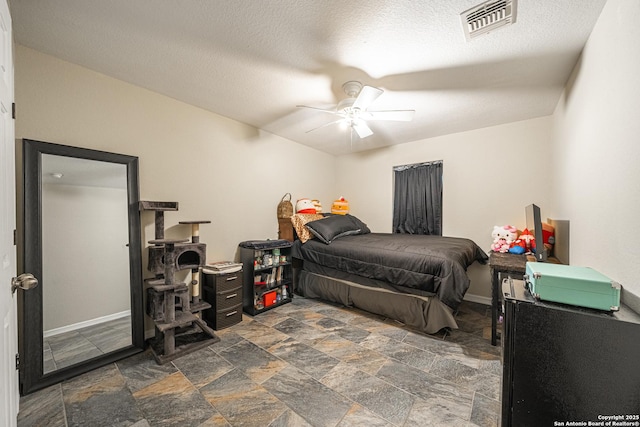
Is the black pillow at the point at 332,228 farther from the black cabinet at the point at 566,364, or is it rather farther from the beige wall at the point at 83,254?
the black cabinet at the point at 566,364

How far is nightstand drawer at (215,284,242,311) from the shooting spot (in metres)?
2.55

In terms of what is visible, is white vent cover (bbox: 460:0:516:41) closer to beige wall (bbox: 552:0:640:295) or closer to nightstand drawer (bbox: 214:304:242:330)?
beige wall (bbox: 552:0:640:295)

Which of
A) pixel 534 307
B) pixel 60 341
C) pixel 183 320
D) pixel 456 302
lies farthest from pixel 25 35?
pixel 456 302

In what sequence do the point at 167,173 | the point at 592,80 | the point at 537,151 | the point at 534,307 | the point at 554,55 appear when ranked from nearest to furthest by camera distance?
1. the point at 534,307
2. the point at 592,80
3. the point at 554,55
4. the point at 167,173
5. the point at 537,151

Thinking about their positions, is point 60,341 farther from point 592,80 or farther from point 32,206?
point 592,80

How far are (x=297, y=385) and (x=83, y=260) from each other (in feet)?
6.59

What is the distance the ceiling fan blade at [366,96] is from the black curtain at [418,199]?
215cm

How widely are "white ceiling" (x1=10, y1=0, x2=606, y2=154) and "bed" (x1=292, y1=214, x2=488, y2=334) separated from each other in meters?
1.64

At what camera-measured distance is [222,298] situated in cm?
258

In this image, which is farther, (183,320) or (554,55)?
(183,320)

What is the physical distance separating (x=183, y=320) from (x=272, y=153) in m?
2.49

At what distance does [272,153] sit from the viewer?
3.68 m

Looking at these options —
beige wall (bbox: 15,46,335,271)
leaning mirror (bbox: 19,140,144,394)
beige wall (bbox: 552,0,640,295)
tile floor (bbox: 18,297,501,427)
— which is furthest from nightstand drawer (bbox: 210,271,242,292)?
beige wall (bbox: 552,0,640,295)

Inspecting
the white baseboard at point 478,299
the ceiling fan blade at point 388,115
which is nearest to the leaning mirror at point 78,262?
the ceiling fan blade at point 388,115
